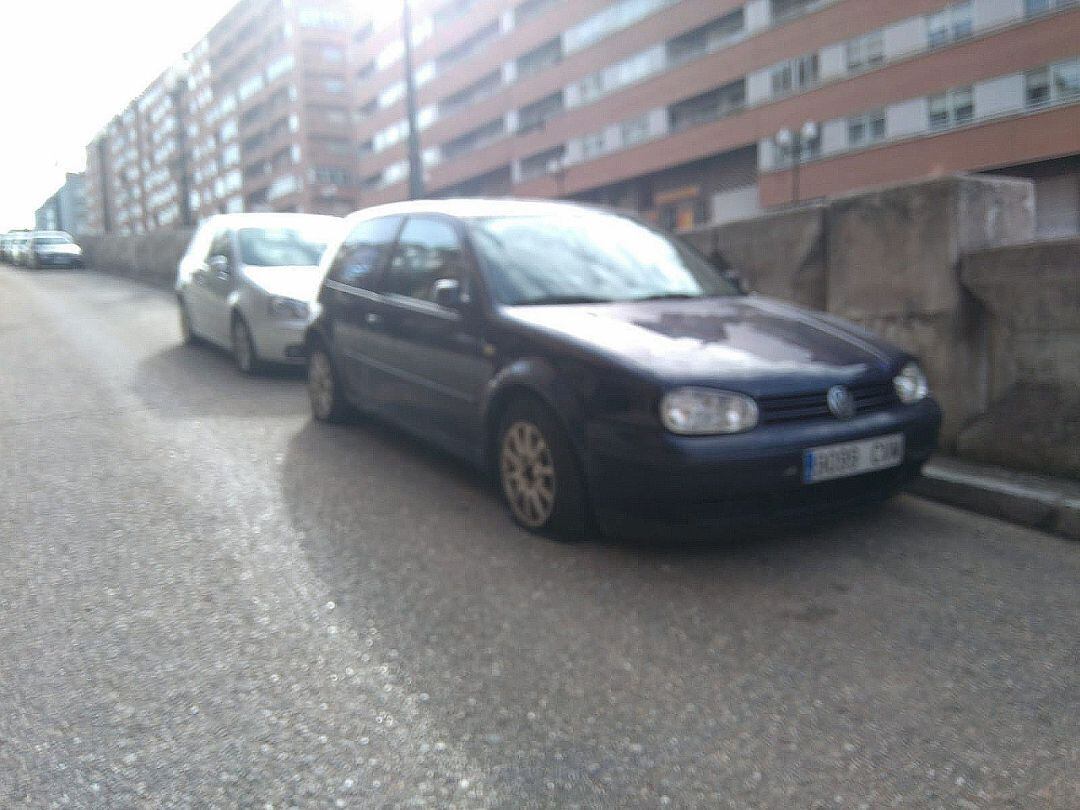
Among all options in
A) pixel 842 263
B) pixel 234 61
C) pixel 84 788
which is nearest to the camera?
pixel 84 788

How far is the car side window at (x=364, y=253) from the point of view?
5848mm

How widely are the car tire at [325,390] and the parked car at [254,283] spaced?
3.95 feet

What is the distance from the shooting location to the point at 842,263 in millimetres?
5988

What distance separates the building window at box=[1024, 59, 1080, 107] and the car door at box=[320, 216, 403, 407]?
86.3ft

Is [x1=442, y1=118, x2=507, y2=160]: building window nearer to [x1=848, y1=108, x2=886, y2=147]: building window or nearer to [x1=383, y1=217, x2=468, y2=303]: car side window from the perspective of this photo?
[x1=848, y1=108, x2=886, y2=147]: building window

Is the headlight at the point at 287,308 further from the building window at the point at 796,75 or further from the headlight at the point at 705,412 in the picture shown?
the building window at the point at 796,75

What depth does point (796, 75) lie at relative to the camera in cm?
3394

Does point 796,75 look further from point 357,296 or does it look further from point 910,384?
point 910,384

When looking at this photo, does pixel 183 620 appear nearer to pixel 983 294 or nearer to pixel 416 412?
pixel 416 412

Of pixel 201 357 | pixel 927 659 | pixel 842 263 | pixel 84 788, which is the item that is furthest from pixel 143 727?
pixel 201 357

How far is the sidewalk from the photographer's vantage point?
13.9 ft

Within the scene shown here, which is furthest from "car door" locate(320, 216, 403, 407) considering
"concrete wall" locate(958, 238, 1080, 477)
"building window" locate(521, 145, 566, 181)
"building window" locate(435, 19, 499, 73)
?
"building window" locate(435, 19, 499, 73)

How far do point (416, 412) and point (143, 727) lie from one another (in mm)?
2808

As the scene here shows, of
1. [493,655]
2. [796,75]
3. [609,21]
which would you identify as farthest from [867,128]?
[493,655]
